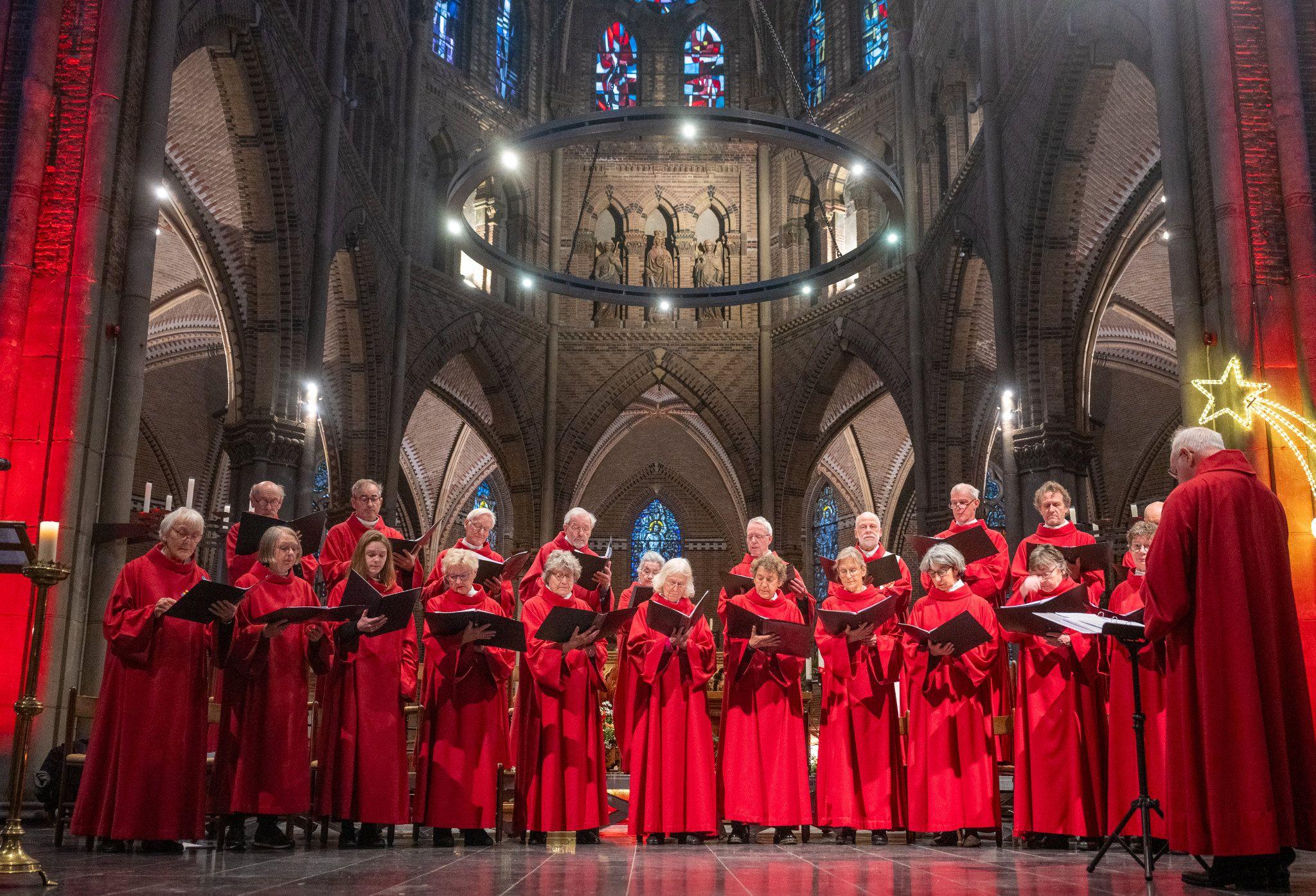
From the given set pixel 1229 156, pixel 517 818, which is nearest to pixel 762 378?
pixel 1229 156

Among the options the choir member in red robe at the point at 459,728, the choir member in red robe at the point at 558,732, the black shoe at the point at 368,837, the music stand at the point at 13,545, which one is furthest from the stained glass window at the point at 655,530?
the music stand at the point at 13,545

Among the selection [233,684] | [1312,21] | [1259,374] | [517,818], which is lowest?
[517,818]

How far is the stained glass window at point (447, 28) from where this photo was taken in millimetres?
22875

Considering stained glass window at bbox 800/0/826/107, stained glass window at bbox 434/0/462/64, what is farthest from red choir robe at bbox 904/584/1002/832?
stained glass window at bbox 800/0/826/107

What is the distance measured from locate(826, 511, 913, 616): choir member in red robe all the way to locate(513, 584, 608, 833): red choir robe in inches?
66.2

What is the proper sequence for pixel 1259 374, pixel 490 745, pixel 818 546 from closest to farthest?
pixel 490 745
pixel 1259 374
pixel 818 546

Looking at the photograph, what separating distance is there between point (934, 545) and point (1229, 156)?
12.6 feet

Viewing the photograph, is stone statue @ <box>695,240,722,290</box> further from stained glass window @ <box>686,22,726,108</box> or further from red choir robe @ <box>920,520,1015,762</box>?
red choir robe @ <box>920,520,1015,762</box>

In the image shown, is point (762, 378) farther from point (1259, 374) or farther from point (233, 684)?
point (233, 684)

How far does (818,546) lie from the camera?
28672mm

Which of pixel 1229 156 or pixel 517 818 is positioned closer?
pixel 517 818

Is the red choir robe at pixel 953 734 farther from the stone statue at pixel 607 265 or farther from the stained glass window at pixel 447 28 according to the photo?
the stained glass window at pixel 447 28

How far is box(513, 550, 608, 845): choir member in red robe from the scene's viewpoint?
7.22 metres

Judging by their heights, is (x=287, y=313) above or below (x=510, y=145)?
below
